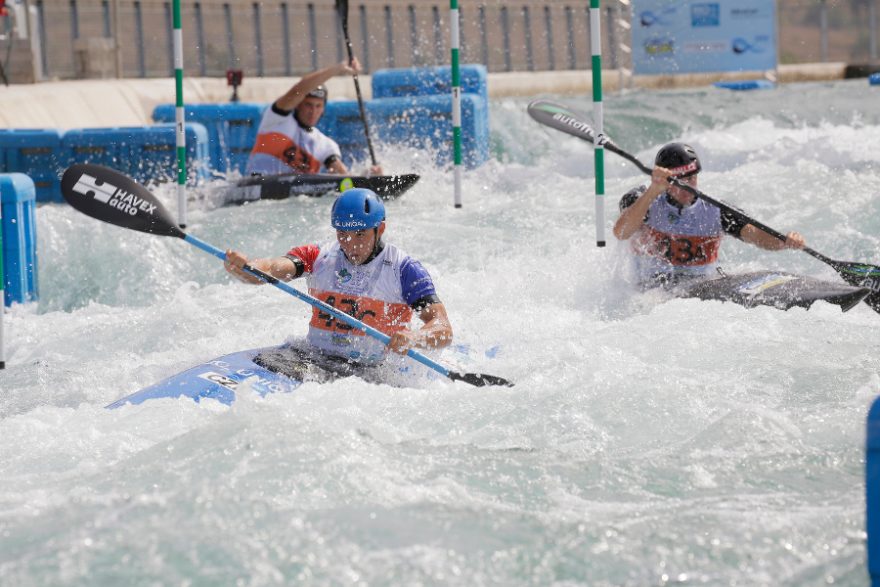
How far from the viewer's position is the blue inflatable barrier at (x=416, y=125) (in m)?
12.2

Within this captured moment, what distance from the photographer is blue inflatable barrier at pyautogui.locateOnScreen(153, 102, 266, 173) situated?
12.2 meters

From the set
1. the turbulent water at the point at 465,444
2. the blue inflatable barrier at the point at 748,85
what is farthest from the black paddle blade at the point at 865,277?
the blue inflatable barrier at the point at 748,85

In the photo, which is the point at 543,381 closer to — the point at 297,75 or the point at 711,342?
the point at 711,342

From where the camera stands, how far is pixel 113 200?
5848 mm

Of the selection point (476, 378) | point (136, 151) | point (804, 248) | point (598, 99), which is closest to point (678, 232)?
point (804, 248)

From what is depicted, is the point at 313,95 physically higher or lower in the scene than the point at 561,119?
higher

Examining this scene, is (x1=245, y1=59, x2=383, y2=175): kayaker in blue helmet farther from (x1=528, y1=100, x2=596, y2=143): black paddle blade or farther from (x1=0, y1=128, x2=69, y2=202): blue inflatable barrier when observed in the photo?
(x1=528, y1=100, x2=596, y2=143): black paddle blade

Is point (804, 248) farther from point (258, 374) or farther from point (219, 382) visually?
point (219, 382)

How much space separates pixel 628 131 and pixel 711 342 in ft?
36.7

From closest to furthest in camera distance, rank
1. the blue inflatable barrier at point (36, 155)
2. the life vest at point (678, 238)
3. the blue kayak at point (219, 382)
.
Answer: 1. the blue kayak at point (219, 382)
2. the life vest at point (678, 238)
3. the blue inflatable barrier at point (36, 155)

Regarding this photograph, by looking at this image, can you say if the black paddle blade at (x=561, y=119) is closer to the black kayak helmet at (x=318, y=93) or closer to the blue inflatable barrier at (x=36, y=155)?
the black kayak helmet at (x=318, y=93)

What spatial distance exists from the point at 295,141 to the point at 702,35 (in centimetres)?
1076

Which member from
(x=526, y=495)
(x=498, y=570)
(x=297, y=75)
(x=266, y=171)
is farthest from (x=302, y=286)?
(x=297, y=75)

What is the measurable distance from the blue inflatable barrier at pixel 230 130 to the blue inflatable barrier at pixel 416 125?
31.1 inches
